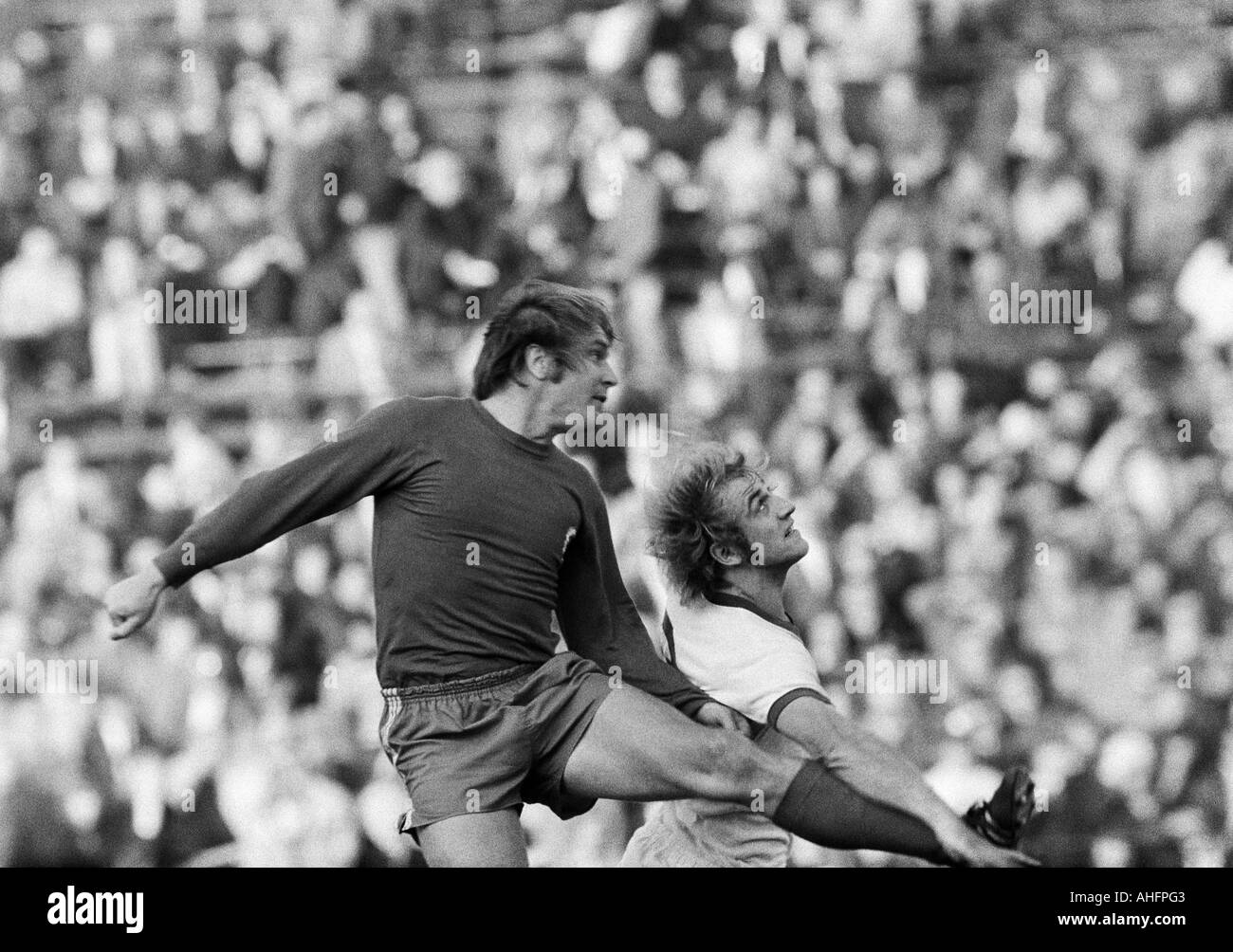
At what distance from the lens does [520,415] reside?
2.49m

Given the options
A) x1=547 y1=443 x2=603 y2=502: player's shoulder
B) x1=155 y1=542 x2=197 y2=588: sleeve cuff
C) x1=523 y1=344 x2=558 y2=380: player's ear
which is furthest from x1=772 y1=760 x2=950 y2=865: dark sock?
x1=155 y1=542 x2=197 y2=588: sleeve cuff

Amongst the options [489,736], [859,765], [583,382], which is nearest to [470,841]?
[489,736]

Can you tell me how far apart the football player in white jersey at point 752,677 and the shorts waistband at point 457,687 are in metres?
0.29

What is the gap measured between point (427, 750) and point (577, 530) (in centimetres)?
36

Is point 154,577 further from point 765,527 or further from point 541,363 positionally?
point 765,527

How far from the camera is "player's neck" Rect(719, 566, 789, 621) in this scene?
2.54 metres

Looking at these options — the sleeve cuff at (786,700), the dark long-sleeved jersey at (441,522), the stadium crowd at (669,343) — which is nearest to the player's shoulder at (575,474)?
the dark long-sleeved jersey at (441,522)

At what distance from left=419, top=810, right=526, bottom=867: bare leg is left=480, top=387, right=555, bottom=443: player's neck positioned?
51 centimetres

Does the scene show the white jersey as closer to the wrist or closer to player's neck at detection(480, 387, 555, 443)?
player's neck at detection(480, 387, 555, 443)

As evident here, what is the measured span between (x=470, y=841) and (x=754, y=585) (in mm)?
534

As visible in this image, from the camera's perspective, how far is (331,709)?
159 inches

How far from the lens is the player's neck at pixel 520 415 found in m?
2.48

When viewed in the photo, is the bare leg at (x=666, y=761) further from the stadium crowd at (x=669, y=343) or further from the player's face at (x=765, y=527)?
the stadium crowd at (x=669, y=343)
